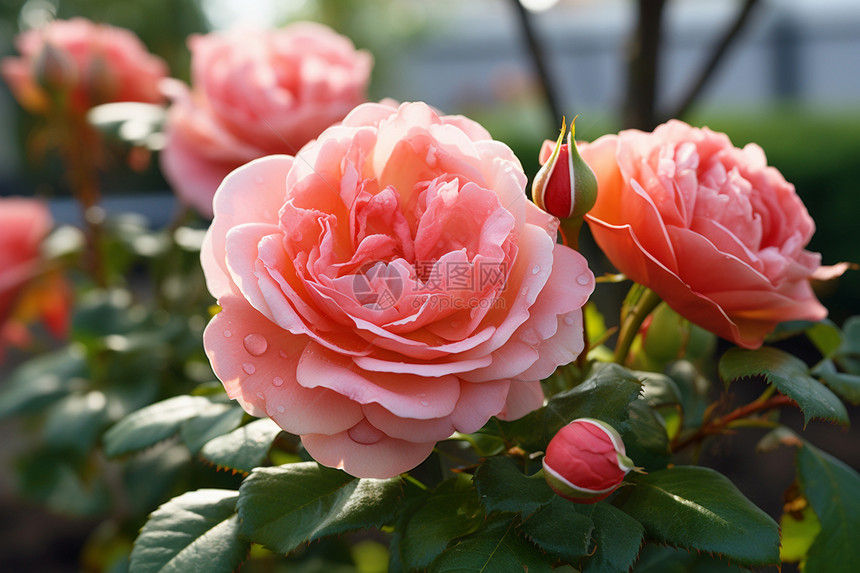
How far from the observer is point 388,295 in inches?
15.0

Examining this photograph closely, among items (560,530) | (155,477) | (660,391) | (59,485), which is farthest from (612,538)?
(59,485)

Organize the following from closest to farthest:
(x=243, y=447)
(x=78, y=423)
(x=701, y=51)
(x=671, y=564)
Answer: (x=243, y=447) → (x=671, y=564) → (x=78, y=423) → (x=701, y=51)

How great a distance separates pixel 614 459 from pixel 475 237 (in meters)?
0.14

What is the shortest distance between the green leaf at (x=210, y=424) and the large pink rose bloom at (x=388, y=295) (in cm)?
12

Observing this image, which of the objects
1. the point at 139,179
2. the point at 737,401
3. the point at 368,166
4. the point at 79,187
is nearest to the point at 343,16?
the point at 139,179

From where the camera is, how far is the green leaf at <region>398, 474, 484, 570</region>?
15.4 inches

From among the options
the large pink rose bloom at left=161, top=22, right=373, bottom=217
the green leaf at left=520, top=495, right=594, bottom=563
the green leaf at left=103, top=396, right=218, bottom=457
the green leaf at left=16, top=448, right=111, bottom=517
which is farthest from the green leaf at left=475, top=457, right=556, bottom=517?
the green leaf at left=16, top=448, right=111, bottom=517

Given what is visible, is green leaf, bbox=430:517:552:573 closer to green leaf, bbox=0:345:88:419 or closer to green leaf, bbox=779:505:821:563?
green leaf, bbox=779:505:821:563

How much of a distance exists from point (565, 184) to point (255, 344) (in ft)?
0.63

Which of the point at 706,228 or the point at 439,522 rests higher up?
the point at 706,228

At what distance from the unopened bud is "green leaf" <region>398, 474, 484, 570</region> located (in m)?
0.17

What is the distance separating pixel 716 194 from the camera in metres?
0.45

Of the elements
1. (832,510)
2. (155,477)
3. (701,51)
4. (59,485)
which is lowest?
(701,51)

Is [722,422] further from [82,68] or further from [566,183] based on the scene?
[82,68]
